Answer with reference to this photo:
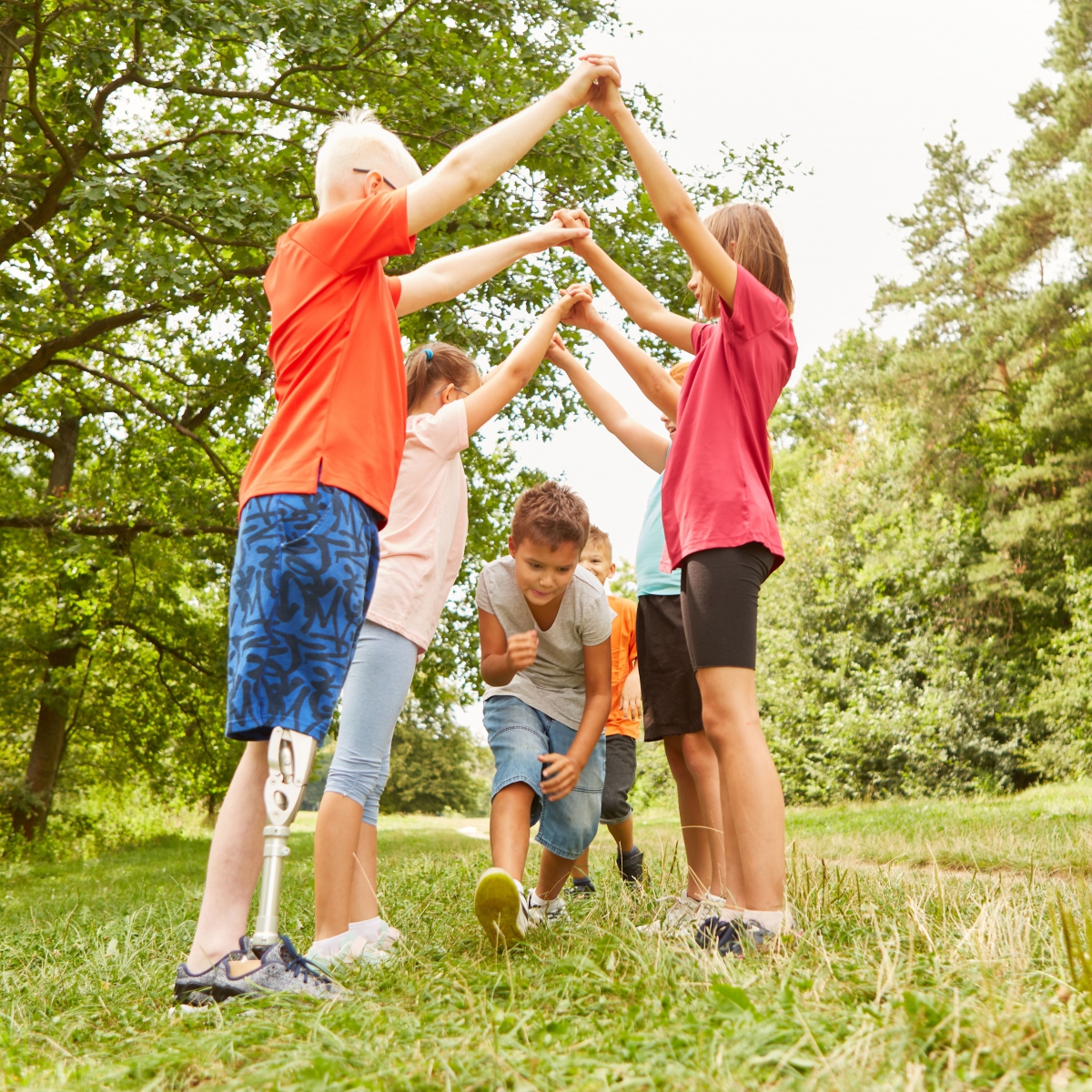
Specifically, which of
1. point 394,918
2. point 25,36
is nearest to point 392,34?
point 25,36

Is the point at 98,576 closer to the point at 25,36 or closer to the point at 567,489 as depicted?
the point at 25,36

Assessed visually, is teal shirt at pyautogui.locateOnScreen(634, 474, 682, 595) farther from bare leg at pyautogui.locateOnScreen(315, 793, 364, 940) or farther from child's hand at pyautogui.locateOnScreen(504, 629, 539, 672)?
bare leg at pyautogui.locateOnScreen(315, 793, 364, 940)

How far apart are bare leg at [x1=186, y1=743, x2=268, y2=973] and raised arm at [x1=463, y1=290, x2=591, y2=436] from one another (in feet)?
4.56

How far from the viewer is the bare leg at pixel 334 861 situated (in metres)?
2.60

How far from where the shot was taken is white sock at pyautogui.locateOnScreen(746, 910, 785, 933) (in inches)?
94.6

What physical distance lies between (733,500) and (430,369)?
4.28ft

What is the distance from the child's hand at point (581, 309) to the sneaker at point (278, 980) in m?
2.57

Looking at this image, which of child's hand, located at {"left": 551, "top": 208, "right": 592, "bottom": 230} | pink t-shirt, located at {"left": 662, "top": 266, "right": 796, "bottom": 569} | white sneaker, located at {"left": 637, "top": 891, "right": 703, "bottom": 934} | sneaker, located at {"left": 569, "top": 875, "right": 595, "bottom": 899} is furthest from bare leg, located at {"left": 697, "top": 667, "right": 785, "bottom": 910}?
child's hand, located at {"left": 551, "top": 208, "right": 592, "bottom": 230}

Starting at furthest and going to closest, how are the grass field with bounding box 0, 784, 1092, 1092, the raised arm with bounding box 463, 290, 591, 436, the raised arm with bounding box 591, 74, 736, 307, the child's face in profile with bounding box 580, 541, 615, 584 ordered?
the child's face in profile with bounding box 580, 541, 615, 584, the raised arm with bounding box 463, 290, 591, 436, the raised arm with bounding box 591, 74, 736, 307, the grass field with bounding box 0, 784, 1092, 1092

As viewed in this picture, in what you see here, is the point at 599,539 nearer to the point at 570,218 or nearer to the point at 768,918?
the point at 570,218

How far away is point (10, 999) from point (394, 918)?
4.67ft

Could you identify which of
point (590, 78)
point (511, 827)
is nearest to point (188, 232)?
point (590, 78)

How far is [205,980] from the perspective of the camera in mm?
2129

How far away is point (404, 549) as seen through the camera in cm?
307
